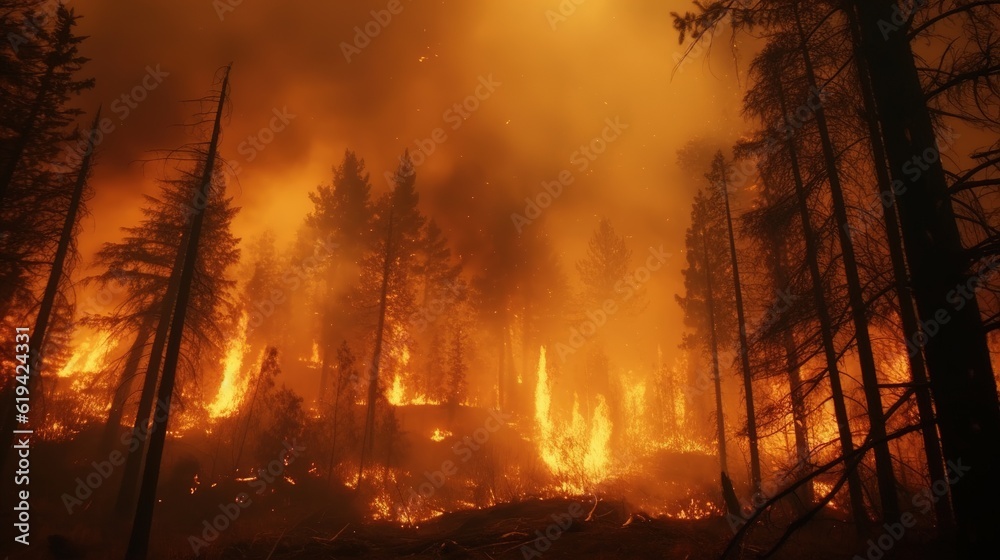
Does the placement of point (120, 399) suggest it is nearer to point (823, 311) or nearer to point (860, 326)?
point (823, 311)

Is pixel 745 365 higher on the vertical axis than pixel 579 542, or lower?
higher

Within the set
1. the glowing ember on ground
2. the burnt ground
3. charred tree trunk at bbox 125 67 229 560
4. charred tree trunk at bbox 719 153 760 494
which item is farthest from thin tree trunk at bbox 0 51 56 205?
the glowing ember on ground

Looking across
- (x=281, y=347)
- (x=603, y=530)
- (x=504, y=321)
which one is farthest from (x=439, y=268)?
(x=603, y=530)

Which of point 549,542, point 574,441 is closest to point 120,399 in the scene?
point 549,542

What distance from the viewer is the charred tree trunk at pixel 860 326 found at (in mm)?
9506

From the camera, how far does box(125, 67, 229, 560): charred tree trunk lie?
34.1ft

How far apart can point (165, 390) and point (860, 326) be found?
16.7 metres

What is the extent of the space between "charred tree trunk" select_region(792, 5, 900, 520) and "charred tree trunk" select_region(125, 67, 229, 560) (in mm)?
15463

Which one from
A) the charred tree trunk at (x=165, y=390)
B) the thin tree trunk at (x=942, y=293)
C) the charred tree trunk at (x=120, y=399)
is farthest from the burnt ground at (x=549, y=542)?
the charred tree trunk at (x=120, y=399)

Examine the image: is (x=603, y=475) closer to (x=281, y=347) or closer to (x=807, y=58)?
(x=807, y=58)

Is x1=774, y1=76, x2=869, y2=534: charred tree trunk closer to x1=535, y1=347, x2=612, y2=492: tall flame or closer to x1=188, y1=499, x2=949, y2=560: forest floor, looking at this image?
x1=188, y1=499, x2=949, y2=560: forest floor

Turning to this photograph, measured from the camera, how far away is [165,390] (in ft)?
37.4

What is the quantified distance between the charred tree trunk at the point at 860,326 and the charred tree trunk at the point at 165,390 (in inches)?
609

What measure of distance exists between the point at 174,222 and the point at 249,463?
13.4 meters
